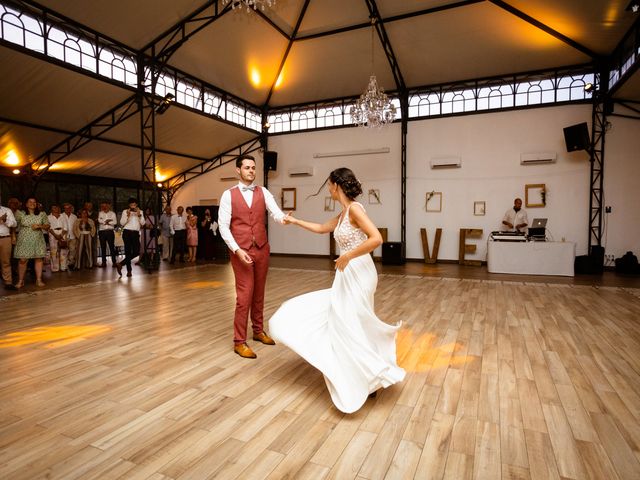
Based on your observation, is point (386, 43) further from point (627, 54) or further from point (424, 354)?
point (424, 354)

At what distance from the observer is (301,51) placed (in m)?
10.2

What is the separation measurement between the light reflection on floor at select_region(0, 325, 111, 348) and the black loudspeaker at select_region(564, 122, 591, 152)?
1011 cm

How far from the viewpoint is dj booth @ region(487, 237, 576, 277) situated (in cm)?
765

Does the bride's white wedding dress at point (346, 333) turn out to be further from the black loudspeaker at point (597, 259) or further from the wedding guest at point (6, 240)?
the black loudspeaker at point (597, 259)

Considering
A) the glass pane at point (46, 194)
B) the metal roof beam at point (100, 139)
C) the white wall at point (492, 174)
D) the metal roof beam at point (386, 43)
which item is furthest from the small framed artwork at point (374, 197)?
the glass pane at point (46, 194)

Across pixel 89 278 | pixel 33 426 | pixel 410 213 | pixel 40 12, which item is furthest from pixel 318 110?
pixel 33 426

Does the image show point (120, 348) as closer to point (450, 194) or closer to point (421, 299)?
point (421, 299)

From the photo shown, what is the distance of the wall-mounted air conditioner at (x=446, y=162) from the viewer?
10.3 m

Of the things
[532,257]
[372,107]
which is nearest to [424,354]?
[372,107]

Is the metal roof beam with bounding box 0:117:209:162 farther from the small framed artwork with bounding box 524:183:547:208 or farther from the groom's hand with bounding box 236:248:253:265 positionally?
the small framed artwork with bounding box 524:183:547:208

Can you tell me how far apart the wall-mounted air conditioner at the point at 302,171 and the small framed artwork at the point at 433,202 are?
3.91 meters

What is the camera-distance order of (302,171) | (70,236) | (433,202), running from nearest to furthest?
(70,236) < (433,202) < (302,171)

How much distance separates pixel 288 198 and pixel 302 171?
3.54ft

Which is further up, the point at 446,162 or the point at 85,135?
the point at 85,135
